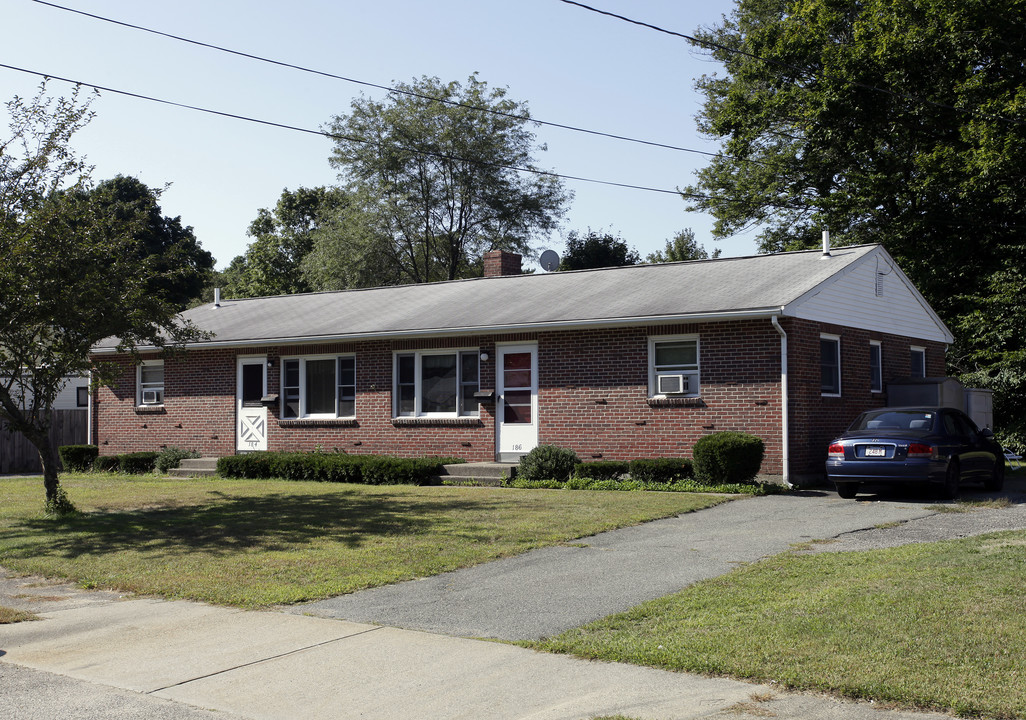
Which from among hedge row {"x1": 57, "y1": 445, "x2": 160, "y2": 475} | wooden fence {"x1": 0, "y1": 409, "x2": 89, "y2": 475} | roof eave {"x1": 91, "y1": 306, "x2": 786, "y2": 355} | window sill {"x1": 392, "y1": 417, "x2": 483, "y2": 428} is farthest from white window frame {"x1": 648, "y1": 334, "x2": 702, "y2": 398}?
wooden fence {"x1": 0, "y1": 409, "x2": 89, "y2": 475}

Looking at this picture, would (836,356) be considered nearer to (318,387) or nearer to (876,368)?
(876,368)

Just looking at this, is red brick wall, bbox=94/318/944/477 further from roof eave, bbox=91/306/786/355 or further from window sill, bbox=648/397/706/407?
roof eave, bbox=91/306/786/355

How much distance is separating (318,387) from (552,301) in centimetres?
633

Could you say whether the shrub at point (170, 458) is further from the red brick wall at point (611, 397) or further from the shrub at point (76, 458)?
the shrub at point (76, 458)

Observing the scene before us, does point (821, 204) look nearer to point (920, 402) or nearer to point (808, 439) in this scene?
point (920, 402)

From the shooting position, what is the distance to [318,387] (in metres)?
23.8

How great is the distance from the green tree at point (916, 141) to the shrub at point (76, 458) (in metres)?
19.7

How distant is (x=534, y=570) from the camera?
32.1 feet

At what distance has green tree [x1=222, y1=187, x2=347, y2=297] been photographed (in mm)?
58625

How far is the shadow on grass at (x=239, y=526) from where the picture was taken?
11.7m

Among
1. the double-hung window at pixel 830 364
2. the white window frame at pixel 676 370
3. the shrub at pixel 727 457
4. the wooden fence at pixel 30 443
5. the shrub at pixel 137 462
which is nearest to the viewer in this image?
the shrub at pixel 727 457

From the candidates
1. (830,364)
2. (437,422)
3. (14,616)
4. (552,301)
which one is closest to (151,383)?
(437,422)

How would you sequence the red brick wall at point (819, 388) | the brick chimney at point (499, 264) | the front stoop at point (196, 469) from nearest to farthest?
the red brick wall at point (819, 388)
the front stoop at point (196, 469)
the brick chimney at point (499, 264)

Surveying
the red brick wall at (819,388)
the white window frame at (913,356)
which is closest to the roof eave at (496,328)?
the red brick wall at (819,388)
